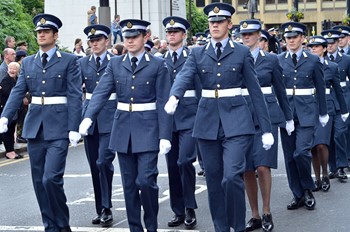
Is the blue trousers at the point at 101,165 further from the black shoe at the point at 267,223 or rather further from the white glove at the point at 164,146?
the black shoe at the point at 267,223

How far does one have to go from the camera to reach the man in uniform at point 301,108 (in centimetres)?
1074

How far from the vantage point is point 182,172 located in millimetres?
9922

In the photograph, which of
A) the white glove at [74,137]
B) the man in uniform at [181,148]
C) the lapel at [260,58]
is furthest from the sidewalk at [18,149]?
the white glove at [74,137]

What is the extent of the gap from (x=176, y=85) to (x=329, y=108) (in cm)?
494

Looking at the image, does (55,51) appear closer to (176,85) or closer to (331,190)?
(176,85)

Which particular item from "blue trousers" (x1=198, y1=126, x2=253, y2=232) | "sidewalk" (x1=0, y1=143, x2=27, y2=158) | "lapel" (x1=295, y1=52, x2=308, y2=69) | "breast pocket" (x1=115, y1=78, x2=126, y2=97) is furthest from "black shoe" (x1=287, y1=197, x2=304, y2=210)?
"sidewalk" (x1=0, y1=143, x2=27, y2=158)

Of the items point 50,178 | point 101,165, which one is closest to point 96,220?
point 101,165

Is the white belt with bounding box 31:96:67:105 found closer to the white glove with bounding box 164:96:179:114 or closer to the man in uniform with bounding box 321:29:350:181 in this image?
the white glove with bounding box 164:96:179:114

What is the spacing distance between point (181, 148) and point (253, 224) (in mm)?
1183

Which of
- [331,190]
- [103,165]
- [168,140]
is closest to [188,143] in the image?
[103,165]

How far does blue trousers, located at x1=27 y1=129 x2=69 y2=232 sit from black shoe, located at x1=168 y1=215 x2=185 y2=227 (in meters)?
1.28

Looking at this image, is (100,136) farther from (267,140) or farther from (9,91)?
(9,91)

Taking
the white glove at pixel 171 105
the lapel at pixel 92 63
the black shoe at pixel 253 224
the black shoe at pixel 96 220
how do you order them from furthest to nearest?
the lapel at pixel 92 63 < the black shoe at pixel 96 220 < the black shoe at pixel 253 224 < the white glove at pixel 171 105

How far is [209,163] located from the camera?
8.38 meters
